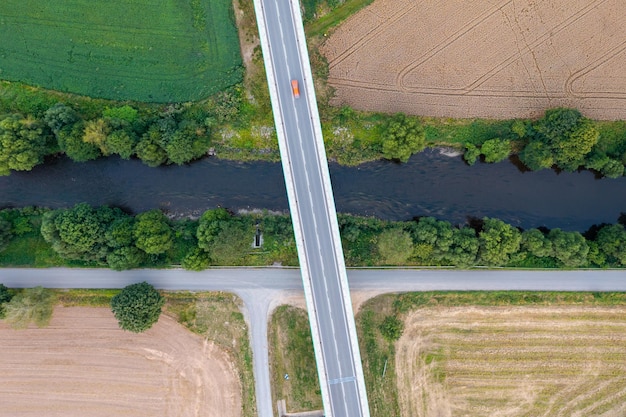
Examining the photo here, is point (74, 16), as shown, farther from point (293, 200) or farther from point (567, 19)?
point (567, 19)

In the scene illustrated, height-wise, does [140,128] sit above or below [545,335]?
above

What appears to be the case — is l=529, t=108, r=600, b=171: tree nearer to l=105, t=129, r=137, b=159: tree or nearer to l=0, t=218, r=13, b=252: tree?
l=105, t=129, r=137, b=159: tree

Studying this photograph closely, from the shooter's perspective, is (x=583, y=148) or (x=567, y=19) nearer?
(x=583, y=148)

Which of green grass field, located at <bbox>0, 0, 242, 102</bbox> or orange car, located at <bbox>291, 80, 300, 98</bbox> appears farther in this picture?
green grass field, located at <bbox>0, 0, 242, 102</bbox>

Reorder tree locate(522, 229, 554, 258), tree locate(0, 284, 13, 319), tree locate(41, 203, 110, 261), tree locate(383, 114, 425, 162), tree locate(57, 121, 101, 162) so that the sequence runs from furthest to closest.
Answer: tree locate(522, 229, 554, 258) → tree locate(383, 114, 425, 162) → tree locate(57, 121, 101, 162) → tree locate(0, 284, 13, 319) → tree locate(41, 203, 110, 261)

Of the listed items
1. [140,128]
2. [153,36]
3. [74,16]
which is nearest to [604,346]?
[140,128]

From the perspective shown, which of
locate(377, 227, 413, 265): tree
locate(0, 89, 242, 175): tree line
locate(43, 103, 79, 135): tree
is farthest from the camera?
locate(43, 103, 79, 135): tree

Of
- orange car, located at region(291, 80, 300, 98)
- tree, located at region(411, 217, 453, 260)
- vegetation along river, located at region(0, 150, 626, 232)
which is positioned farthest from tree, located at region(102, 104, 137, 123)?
tree, located at region(411, 217, 453, 260)
